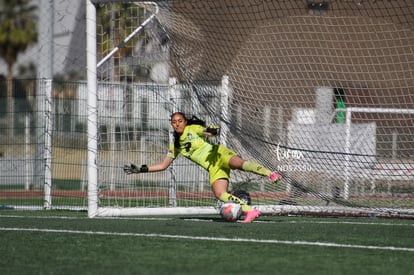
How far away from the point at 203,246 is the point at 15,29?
147 feet

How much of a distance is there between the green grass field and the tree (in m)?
40.6

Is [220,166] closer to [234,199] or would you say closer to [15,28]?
[234,199]

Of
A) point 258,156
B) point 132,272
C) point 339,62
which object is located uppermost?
point 339,62

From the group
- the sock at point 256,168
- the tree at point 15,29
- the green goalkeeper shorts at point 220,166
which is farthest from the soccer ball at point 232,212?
the tree at point 15,29

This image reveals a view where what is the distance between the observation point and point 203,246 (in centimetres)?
856

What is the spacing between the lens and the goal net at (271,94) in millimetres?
11961

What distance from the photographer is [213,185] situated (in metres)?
12.0

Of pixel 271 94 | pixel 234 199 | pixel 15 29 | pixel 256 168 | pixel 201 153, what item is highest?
pixel 15 29

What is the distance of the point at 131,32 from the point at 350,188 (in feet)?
13.3

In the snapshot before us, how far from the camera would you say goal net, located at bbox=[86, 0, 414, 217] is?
11961mm

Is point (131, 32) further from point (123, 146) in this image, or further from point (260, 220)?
point (260, 220)

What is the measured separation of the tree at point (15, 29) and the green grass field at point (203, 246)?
40.6 meters

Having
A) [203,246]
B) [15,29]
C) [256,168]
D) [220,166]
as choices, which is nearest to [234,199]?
[256,168]

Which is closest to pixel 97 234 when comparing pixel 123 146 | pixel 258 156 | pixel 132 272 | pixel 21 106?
pixel 132 272
